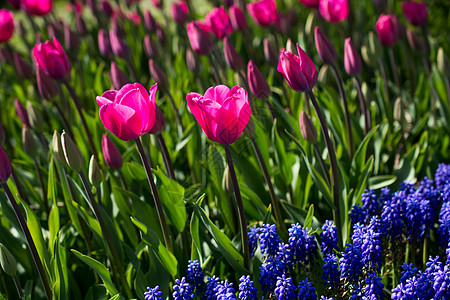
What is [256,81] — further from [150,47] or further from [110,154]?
[150,47]

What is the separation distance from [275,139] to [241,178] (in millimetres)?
206

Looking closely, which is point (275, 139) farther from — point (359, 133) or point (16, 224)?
point (16, 224)

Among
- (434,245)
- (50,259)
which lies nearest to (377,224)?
(434,245)

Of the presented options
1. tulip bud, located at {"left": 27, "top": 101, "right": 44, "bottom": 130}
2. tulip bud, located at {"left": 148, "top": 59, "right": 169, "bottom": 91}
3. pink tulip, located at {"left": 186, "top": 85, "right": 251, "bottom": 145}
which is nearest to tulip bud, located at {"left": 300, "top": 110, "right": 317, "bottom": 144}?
pink tulip, located at {"left": 186, "top": 85, "right": 251, "bottom": 145}

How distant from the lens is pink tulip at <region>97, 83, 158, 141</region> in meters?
1.29

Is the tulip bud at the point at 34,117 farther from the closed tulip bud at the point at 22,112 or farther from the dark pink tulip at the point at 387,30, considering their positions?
the dark pink tulip at the point at 387,30

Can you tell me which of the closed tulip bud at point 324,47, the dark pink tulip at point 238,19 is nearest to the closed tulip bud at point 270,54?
the dark pink tulip at point 238,19

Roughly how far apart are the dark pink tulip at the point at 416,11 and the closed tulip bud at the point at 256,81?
1271 millimetres

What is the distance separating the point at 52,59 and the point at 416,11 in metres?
1.92

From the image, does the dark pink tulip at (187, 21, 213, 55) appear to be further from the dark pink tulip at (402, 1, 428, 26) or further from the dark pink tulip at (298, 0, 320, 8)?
the dark pink tulip at (402, 1, 428, 26)

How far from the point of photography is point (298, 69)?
1494 mm

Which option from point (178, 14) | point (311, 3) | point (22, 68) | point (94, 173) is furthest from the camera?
point (178, 14)

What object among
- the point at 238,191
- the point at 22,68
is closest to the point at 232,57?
the point at 238,191

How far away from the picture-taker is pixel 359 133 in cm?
229
